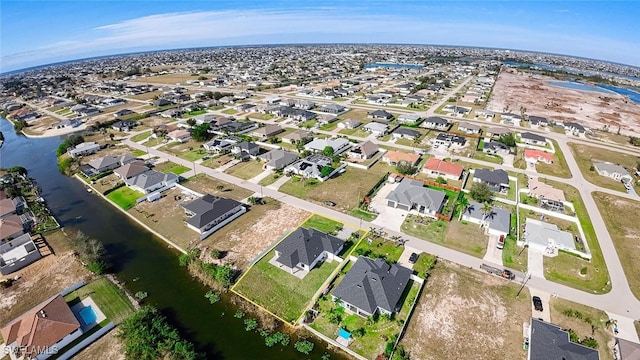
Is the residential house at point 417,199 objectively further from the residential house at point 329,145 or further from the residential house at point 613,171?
the residential house at point 613,171

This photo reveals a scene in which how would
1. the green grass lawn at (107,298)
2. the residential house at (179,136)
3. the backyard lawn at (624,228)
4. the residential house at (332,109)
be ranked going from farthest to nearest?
the residential house at (332,109), the residential house at (179,136), the backyard lawn at (624,228), the green grass lawn at (107,298)

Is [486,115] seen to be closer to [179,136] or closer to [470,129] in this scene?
[470,129]

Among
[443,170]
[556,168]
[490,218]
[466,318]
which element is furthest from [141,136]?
[556,168]

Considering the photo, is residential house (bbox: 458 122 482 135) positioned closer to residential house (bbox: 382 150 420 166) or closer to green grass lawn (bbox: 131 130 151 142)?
residential house (bbox: 382 150 420 166)

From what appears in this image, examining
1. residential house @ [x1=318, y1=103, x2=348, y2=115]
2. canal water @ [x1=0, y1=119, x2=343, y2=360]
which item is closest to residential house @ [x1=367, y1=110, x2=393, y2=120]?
residential house @ [x1=318, y1=103, x2=348, y2=115]

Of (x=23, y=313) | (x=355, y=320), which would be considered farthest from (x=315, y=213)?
(x=23, y=313)

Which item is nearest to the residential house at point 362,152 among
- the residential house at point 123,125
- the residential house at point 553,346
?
the residential house at point 553,346
